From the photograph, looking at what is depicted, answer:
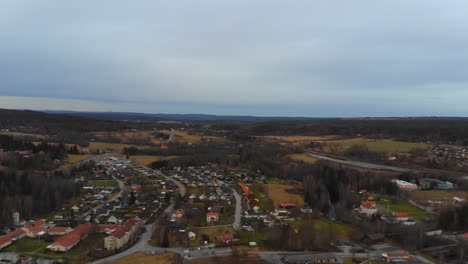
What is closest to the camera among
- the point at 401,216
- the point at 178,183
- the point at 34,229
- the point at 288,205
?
the point at 34,229

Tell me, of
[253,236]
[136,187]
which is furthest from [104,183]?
[253,236]

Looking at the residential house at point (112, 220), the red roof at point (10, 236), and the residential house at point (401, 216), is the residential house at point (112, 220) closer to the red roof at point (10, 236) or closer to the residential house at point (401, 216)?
the red roof at point (10, 236)

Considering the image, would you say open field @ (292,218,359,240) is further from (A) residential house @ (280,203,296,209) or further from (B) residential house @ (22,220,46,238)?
(B) residential house @ (22,220,46,238)

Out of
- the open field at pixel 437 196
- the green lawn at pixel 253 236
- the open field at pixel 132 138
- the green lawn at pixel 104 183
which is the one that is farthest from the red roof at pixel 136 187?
the open field at pixel 132 138

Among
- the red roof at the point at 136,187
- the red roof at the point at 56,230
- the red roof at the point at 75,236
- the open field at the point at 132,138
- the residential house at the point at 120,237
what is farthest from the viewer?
the open field at the point at 132,138

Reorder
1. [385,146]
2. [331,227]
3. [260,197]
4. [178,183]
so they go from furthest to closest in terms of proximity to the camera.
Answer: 1. [385,146]
2. [178,183]
3. [260,197]
4. [331,227]

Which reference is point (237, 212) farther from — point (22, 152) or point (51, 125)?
point (51, 125)

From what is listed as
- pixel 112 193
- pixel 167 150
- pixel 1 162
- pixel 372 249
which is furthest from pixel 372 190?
pixel 1 162
